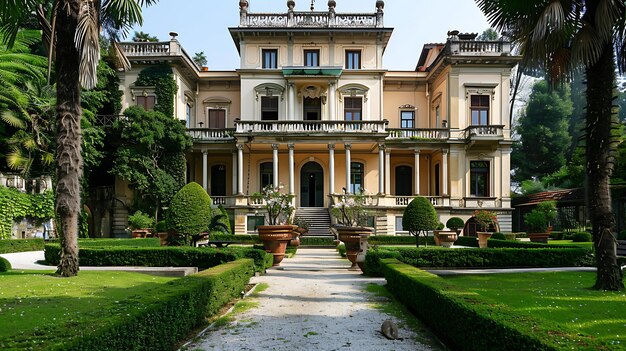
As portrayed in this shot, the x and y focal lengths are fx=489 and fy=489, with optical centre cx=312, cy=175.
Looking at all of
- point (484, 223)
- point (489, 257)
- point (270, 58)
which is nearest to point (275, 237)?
point (489, 257)

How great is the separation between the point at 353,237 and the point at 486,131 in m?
18.7

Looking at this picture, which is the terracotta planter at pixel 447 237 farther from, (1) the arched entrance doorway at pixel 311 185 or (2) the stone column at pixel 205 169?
(2) the stone column at pixel 205 169

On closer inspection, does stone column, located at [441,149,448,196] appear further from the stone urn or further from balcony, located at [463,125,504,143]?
the stone urn

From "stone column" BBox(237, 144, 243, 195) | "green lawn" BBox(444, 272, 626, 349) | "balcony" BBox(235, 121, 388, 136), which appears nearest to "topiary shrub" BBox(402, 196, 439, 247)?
"green lawn" BBox(444, 272, 626, 349)

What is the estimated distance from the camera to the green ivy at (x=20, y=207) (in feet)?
68.9

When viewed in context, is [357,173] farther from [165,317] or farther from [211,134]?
[165,317]

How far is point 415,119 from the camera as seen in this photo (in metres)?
34.7

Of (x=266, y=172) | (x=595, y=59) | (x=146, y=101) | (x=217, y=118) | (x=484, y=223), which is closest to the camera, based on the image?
(x=595, y=59)

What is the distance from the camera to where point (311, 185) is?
33312mm

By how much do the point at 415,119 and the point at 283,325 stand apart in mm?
29203

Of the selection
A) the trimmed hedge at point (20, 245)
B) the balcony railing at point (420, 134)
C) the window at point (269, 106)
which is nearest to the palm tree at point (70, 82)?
the trimmed hedge at point (20, 245)

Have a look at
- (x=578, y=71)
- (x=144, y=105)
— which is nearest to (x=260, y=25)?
(x=144, y=105)

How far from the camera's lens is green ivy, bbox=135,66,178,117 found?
29.5 m

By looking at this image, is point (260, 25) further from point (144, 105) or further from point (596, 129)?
point (596, 129)
